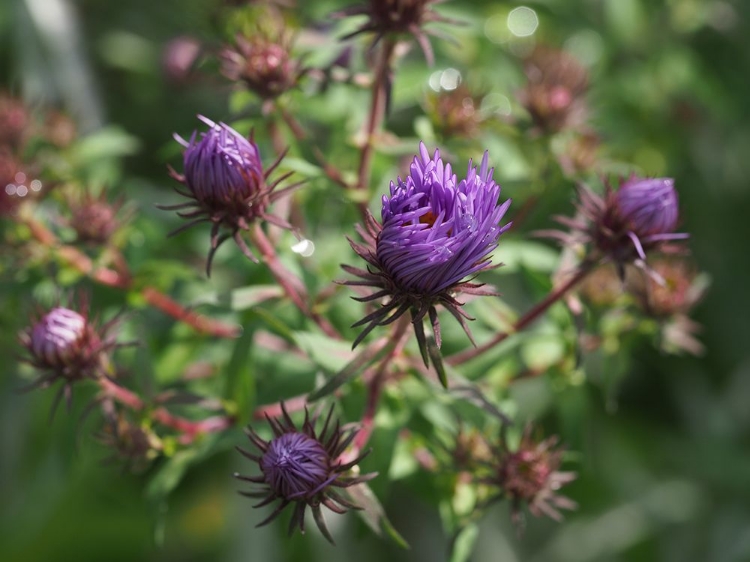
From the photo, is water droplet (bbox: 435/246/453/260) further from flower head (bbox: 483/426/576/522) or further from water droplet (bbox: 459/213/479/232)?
flower head (bbox: 483/426/576/522)

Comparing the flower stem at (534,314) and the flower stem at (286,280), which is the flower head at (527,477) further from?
the flower stem at (286,280)

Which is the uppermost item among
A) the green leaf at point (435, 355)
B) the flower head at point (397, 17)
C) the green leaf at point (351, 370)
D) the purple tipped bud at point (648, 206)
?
the flower head at point (397, 17)

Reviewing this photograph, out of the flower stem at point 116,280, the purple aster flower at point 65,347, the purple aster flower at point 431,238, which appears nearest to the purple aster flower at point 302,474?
the purple aster flower at point 431,238

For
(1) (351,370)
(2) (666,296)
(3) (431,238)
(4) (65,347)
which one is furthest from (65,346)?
(2) (666,296)

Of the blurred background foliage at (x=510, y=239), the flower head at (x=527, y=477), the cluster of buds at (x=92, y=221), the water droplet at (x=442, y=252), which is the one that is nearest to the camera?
the water droplet at (x=442, y=252)

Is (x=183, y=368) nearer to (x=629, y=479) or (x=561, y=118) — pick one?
(x=561, y=118)
